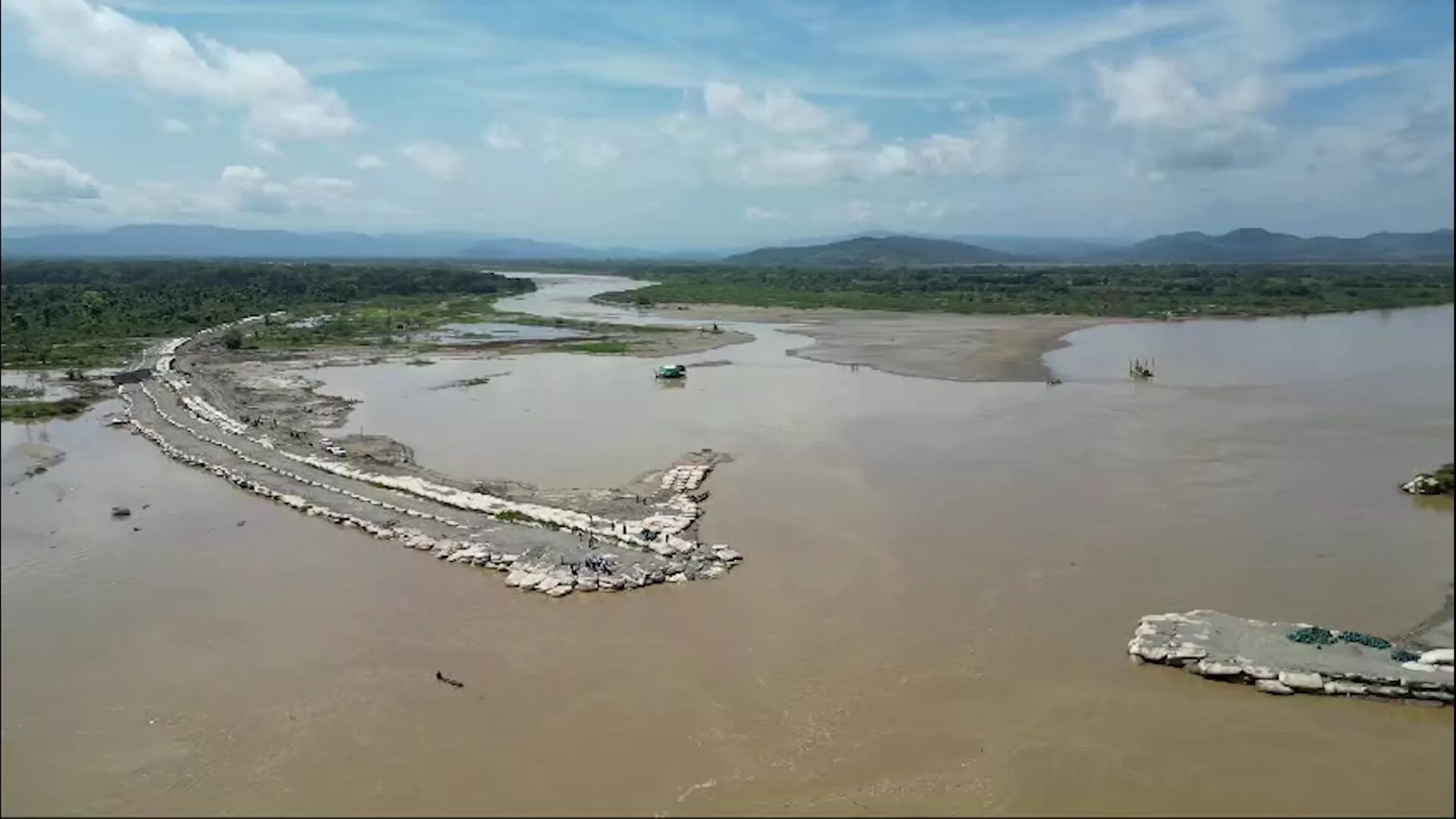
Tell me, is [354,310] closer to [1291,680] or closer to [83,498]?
[83,498]

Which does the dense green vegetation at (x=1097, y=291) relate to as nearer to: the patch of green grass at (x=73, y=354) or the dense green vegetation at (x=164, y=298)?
the dense green vegetation at (x=164, y=298)

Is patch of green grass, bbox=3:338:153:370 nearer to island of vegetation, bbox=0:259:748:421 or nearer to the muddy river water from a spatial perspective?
island of vegetation, bbox=0:259:748:421

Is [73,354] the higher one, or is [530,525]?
[73,354]

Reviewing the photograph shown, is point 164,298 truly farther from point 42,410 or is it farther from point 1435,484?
point 1435,484

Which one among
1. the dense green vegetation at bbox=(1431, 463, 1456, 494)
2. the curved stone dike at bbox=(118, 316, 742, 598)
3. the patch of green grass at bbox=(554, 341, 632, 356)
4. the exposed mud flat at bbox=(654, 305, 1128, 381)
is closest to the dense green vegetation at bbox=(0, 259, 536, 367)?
the patch of green grass at bbox=(554, 341, 632, 356)

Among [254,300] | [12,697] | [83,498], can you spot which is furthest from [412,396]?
[254,300]

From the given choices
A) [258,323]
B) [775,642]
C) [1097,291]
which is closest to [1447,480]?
[775,642]
